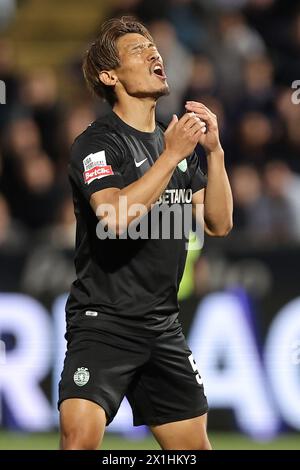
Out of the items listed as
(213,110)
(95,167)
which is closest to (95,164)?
(95,167)

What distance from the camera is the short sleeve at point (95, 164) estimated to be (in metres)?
4.62

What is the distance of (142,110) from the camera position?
5000 mm

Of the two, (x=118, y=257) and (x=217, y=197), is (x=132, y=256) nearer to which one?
(x=118, y=257)

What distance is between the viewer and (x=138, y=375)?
16.1 feet

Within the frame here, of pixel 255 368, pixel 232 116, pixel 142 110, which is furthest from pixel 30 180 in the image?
pixel 142 110

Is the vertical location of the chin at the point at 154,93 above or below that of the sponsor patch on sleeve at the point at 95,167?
above

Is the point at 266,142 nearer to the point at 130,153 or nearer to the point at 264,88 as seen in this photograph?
the point at 264,88

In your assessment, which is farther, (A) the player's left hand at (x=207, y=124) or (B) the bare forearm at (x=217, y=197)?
(B) the bare forearm at (x=217, y=197)

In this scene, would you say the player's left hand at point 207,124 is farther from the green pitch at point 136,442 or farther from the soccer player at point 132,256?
the green pitch at point 136,442

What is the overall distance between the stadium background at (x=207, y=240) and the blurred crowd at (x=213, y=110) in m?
0.01

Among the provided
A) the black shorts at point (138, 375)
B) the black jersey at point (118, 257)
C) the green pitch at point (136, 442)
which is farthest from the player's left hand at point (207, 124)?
the green pitch at point (136, 442)

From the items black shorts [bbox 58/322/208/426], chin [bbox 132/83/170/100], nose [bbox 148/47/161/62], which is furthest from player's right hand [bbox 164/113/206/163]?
black shorts [bbox 58/322/208/426]

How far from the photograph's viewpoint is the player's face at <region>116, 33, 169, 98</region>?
492 cm

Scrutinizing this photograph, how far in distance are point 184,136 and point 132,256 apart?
596 millimetres
